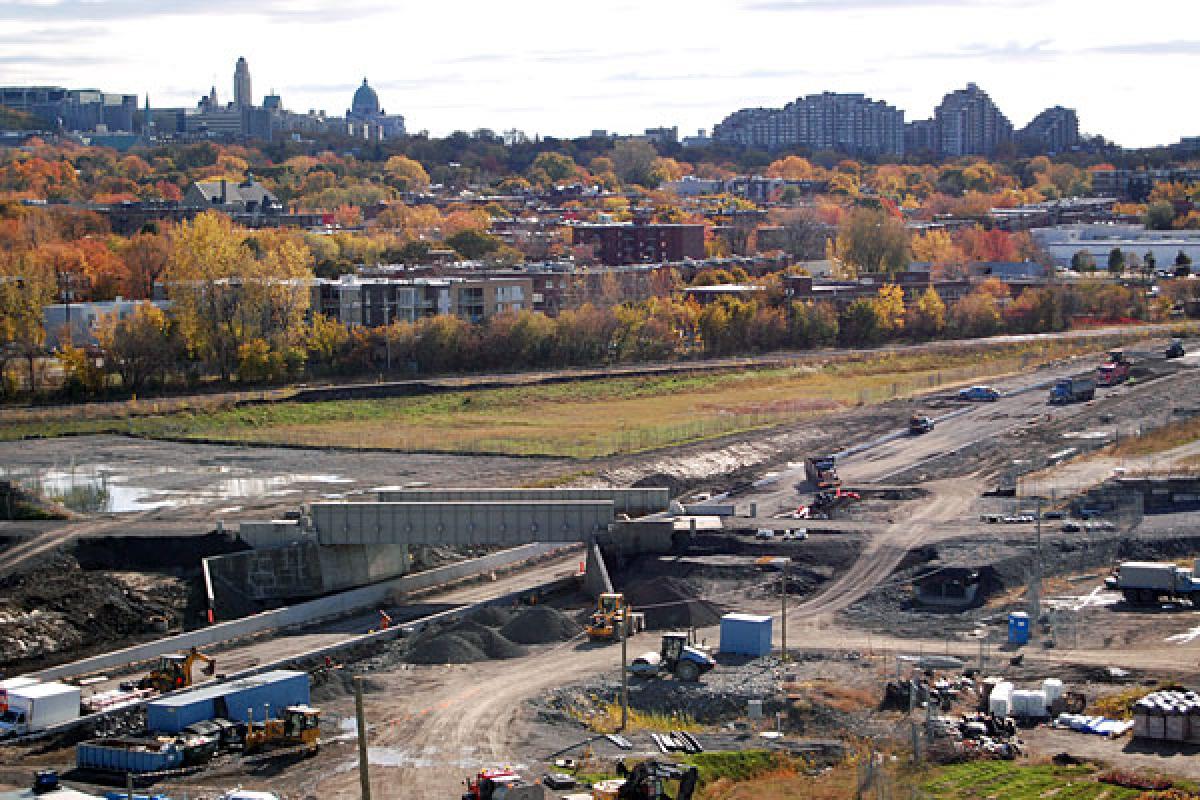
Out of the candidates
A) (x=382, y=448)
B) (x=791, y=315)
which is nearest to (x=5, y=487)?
(x=382, y=448)

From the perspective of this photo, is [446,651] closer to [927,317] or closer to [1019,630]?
[1019,630]

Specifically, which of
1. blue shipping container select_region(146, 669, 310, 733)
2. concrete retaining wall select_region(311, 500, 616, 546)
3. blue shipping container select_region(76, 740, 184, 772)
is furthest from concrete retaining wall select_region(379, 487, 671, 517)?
blue shipping container select_region(76, 740, 184, 772)

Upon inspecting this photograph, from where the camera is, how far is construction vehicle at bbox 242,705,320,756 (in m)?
31.8

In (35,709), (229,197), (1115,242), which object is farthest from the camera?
(229,197)

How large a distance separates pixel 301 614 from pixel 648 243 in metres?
90.2

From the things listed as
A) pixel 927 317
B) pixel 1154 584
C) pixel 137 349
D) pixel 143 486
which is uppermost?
pixel 137 349

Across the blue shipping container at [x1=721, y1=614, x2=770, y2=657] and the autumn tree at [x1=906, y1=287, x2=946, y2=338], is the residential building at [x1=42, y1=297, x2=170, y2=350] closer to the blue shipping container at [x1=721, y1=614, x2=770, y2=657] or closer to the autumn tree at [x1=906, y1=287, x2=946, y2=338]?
the autumn tree at [x1=906, y1=287, x2=946, y2=338]

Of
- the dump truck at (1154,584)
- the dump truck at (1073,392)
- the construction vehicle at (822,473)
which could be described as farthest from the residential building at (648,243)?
the dump truck at (1154,584)

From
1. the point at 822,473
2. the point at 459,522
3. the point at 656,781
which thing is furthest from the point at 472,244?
the point at 656,781

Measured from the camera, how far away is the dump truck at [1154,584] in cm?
3978

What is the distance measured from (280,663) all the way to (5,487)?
19.1 meters

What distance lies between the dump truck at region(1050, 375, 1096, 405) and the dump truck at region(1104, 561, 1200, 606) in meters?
31.9

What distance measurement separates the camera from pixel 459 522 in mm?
46094

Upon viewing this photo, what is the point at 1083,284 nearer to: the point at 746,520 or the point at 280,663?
the point at 746,520
